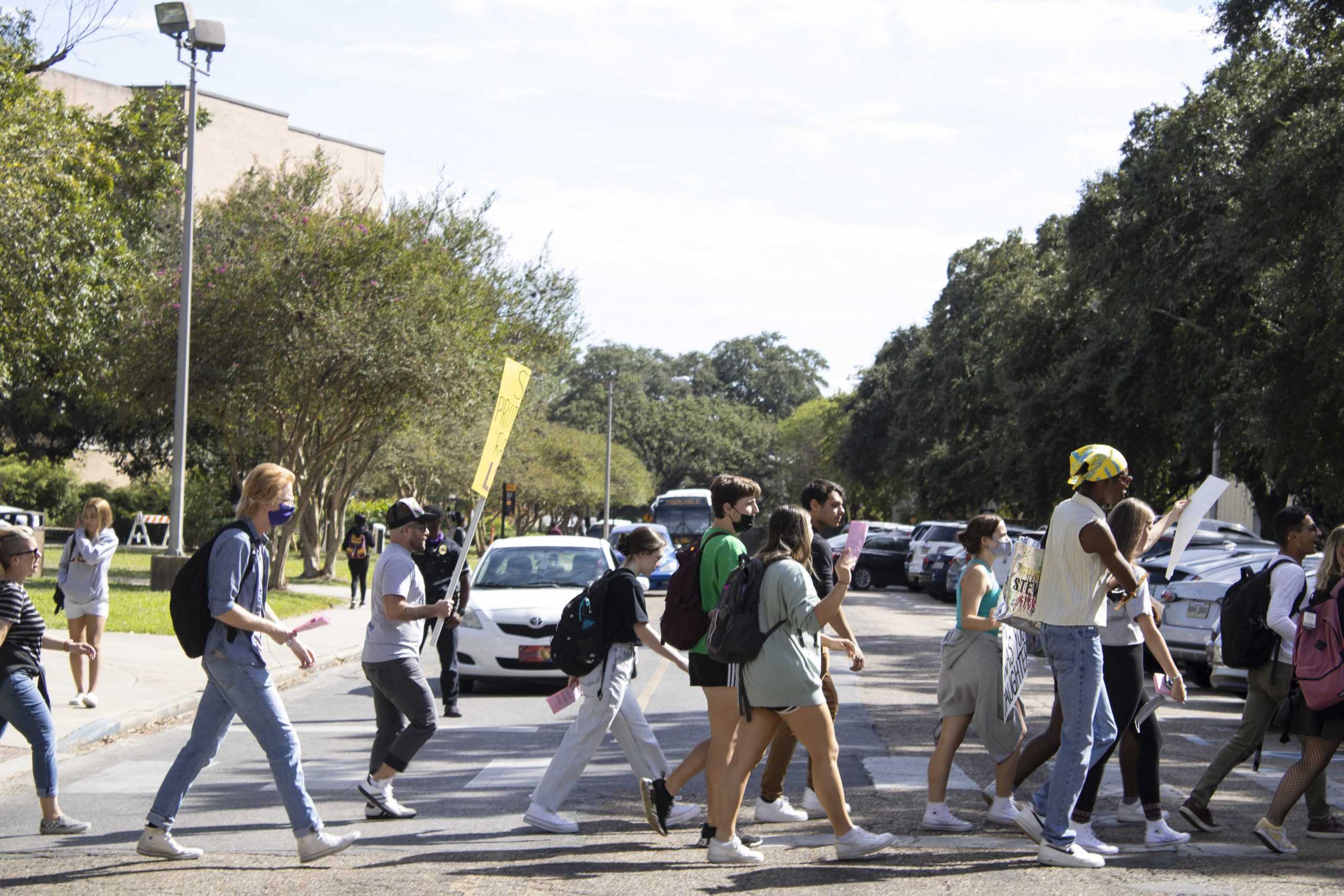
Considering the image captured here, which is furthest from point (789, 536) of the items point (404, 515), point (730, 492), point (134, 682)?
point (134, 682)

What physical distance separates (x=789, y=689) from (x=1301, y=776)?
8.90 feet

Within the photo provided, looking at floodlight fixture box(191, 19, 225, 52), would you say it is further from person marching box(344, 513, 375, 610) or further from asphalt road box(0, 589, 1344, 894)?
asphalt road box(0, 589, 1344, 894)

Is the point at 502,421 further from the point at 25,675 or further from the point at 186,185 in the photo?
the point at 186,185

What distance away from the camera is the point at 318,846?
6.19 m

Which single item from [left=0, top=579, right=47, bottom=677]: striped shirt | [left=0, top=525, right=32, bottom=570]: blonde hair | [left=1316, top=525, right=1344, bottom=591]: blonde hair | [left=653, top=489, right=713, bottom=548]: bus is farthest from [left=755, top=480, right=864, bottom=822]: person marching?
[left=653, top=489, right=713, bottom=548]: bus

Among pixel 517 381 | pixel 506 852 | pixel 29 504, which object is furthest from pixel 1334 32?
pixel 29 504

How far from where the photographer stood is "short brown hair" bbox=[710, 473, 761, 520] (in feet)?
22.8

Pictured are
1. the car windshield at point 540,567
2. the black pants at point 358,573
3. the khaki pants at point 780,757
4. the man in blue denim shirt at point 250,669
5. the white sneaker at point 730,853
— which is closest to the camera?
the man in blue denim shirt at point 250,669

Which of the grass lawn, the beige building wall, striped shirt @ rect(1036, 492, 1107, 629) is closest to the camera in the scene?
striped shirt @ rect(1036, 492, 1107, 629)

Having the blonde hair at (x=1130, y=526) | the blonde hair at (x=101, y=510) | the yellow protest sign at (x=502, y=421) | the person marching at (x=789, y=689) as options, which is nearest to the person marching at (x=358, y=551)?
the blonde hair at (x=101, y=510)

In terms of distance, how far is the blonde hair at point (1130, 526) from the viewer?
6.88 meters

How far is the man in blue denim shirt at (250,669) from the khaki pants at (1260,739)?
4.32 meters

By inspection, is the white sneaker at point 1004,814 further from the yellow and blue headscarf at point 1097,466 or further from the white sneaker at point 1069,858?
the yellow and blue headscarf at point 1097,466

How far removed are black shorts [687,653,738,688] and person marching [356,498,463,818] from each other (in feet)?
4.55
